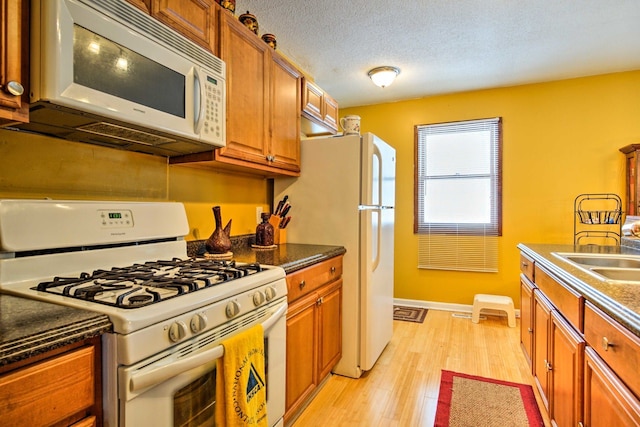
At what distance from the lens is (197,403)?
104 cm

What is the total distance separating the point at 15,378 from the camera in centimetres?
66

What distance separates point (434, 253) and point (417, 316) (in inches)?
28.5

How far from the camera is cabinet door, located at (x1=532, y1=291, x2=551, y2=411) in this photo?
68.6 inches

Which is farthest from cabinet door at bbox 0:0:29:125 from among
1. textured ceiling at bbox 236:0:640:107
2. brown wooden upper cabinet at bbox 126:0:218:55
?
textured ceiling at bbox 236:0:640:107

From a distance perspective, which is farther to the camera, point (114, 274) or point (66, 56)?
point (114, 274)

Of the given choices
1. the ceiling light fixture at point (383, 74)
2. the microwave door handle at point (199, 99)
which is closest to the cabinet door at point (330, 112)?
the ceiling light fixture at point (383, 74)

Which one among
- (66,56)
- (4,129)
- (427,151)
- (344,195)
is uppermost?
(427,151)

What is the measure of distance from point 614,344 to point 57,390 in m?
1.41

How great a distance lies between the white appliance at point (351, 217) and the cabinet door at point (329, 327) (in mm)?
72

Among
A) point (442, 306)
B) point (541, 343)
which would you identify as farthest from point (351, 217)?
point (442, 306)

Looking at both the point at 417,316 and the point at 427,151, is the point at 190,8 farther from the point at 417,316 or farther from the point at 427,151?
the point at 417,316

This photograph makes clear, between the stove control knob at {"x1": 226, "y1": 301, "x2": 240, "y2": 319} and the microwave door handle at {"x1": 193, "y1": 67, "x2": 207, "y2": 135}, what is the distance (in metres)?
0.76

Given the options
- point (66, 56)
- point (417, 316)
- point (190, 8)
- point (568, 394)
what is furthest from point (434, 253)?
point (66, 56)

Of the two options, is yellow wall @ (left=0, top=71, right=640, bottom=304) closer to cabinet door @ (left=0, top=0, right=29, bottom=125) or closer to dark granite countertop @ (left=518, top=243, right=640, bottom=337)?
cabinet door @ (left=0, top=0, right=29, bottom=125)
